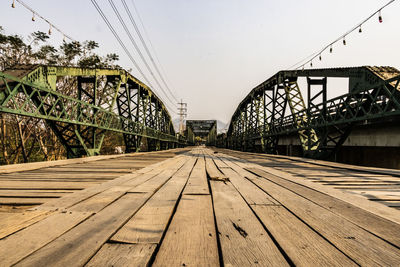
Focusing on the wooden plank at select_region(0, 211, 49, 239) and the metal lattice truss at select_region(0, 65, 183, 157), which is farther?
the metal lattice truss at select_region(0, 65, 183, 157)

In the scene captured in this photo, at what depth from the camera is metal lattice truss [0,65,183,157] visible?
19.7 ft

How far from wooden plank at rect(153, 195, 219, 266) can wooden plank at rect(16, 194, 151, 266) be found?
0.40 metres

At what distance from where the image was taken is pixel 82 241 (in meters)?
1.18

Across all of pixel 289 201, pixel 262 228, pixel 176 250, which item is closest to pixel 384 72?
pixel 289 201

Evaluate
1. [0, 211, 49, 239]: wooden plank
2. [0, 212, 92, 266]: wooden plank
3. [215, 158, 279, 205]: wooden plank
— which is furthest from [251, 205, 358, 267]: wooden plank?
[0, 211, 49, 239]: wooden plank

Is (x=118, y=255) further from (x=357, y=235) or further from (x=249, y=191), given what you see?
(x=249, y=191)

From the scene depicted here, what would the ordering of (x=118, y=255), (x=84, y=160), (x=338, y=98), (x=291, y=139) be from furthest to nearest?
(x=291, y=139), (x=338, y=98), (x=84, y=160), (x=118, y=255)

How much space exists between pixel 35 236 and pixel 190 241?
103 centimetres

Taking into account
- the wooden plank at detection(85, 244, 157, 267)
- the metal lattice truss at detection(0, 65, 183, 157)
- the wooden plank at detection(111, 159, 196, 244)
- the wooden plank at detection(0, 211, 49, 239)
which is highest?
the metal lattice truss at detection(0, 65, 183, 157)

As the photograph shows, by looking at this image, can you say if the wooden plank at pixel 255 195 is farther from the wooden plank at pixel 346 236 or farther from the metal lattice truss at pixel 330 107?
the metal lattice truss at pixel 330 107

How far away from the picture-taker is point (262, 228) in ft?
4.66

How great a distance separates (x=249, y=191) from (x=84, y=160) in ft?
19.3

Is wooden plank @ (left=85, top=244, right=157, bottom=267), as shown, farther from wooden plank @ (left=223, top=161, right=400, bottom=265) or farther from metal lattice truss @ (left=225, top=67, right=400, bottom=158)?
metal lattice truss @ (left=225, top=67, right=400, bottom=158)

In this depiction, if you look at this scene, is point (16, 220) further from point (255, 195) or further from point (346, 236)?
point (346, 236)
